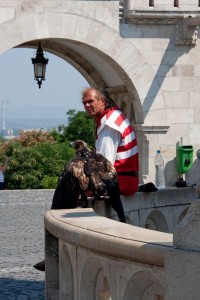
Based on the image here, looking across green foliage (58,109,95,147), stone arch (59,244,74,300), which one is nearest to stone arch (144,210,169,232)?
stone arch (59,244,74,300)

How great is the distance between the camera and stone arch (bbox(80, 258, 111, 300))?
4.75 m

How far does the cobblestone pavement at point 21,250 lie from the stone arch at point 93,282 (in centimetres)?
244

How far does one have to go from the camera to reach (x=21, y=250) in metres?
10.6

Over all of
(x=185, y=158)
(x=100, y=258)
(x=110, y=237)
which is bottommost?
(x=100, y=258)

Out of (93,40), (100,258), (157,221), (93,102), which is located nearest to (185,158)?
(93,40)

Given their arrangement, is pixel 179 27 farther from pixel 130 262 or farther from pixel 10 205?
pixel 130 262

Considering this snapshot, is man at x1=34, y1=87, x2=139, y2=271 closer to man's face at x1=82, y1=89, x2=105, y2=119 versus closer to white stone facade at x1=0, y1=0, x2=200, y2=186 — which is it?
man's face at x1=82, y1=89, x2=105, y2=119

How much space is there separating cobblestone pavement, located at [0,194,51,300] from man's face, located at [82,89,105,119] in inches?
53.1

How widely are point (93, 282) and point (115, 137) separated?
2305 millimetres

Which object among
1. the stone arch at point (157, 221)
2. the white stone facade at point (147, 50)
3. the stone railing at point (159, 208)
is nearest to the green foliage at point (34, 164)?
the white stone facade at point (147, 50)

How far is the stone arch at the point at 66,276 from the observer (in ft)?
16.9

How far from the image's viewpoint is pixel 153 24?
17797 millimetres

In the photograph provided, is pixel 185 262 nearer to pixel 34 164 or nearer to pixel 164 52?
pixel 164 52

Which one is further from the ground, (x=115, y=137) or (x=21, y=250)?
(x=115, y=137)
